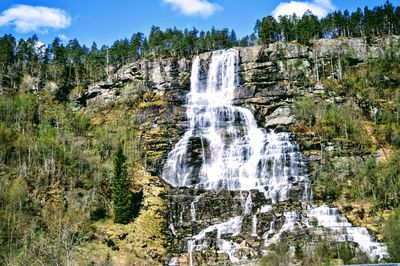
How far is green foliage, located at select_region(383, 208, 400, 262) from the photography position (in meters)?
64.8

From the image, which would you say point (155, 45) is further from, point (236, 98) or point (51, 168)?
point (51, 168)

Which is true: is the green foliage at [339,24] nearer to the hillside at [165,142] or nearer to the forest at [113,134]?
the forest at [113,134]

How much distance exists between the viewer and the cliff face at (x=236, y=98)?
8106 cm

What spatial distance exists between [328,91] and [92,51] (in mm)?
67345

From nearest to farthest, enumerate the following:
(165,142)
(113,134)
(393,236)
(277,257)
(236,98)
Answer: (277,257)
(393,236)
(165,142)
(113,134)
(236,98)

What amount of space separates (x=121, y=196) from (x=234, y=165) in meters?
22.5

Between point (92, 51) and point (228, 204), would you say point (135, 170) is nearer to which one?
point (228, 204)

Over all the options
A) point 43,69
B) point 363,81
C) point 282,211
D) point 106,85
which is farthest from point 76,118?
point 363,81

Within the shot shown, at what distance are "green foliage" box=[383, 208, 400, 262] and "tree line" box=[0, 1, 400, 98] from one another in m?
61.1

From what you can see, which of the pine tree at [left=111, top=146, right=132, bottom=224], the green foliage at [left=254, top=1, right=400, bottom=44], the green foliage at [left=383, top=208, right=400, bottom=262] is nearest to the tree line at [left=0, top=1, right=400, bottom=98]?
the green foliage at [left=254, top=1, right=400, bottom=44]

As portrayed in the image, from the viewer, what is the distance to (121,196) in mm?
81438

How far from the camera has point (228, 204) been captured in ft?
269

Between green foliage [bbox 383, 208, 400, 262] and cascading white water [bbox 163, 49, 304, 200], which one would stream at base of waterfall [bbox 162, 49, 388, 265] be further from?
green foliage [bbox 383, 208, 400, 262]

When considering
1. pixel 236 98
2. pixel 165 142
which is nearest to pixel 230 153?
pixel 165 142
